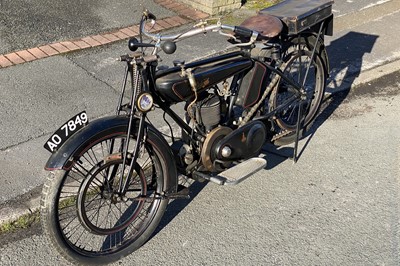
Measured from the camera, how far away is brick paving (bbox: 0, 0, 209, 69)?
18.7 ft

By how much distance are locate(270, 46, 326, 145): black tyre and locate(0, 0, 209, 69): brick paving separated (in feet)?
6.98

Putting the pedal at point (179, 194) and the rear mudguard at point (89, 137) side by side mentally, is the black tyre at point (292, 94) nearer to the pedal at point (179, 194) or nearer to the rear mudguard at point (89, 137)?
the pedal at point (179, 194)

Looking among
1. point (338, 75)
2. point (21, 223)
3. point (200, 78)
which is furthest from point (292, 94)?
point (21, 223)

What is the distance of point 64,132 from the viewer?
9.75ft

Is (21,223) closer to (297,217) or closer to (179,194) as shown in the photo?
Answer: (179,194)

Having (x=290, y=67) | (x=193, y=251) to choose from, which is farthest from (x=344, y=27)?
(x=193, y=251)

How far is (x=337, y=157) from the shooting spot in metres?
4.44

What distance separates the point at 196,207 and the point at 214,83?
91cm

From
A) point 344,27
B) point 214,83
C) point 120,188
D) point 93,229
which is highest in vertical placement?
point 214,83

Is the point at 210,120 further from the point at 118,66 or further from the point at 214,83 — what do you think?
the point at 118,66

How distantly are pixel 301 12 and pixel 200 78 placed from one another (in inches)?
45.3

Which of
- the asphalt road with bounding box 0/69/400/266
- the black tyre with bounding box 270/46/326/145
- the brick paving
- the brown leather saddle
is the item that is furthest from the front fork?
the brick paving

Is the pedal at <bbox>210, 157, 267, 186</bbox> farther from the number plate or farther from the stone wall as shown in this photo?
the stone wall

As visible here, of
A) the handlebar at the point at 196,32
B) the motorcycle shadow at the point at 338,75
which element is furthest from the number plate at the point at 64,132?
the motorcycle shadow at the point at 338,75
